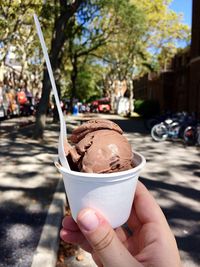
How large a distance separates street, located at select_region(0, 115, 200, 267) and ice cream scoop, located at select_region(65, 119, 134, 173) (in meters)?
2.41

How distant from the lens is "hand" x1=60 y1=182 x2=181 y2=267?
4.99ft

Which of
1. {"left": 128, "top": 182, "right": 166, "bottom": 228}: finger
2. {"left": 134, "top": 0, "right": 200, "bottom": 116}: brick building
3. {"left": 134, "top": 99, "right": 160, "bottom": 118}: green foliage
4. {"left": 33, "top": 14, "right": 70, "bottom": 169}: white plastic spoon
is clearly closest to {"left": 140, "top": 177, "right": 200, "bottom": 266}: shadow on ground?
{"left": 128, "top": 182, "right": 166, "bottom": 228}: finger

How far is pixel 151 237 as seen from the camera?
1736mm

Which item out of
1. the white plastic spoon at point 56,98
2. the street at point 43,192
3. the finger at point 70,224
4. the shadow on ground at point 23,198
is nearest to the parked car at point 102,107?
the street at point 43,192

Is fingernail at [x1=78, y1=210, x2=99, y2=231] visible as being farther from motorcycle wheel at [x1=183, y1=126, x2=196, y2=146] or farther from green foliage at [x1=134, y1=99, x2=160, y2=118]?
green foliage at [x1=134, y1=99, x2=160, y2=118]

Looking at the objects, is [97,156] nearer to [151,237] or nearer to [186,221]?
[151,237]

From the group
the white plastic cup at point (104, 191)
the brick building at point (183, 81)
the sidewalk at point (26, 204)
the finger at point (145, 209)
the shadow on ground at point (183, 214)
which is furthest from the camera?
the brick building at point (183, 81)

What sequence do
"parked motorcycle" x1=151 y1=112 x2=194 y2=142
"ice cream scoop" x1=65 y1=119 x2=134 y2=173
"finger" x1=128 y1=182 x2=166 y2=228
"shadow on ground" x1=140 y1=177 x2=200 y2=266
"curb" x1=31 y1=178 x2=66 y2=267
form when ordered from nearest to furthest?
"ice cream scoop" x1=65 y1=119 x2=134 y2=173
"finger" x1=128 y1=182 x2=166 y2=228
"curb" x1=31 y1=178 x2=66 y2=267
"shadow on ground" x1=140 y1=177 x2=200 y2=266
"parked motorcycle" x1=151 y1=112 x2=194 y2=142

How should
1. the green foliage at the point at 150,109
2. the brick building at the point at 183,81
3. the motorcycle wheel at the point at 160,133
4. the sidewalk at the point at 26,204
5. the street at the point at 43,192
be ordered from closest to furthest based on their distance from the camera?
the sidewalk at the point at 26,204 → the street at the point at 43,192 → the motorcycle wheel at the point at 160,133 → the brick building at the point at 183,81 → the green foliage at the point at 150,109

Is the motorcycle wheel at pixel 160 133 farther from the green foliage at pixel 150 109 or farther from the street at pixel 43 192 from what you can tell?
the green foliage at pixel 150 109

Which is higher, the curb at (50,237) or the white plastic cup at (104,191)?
the white plastic cup at (104,191)

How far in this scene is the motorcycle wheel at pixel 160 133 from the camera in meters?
14.0

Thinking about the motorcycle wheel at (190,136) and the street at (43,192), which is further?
the motorcycle wheel at (190,136)

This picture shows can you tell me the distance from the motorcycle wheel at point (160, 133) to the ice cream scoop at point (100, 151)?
12.5 m
